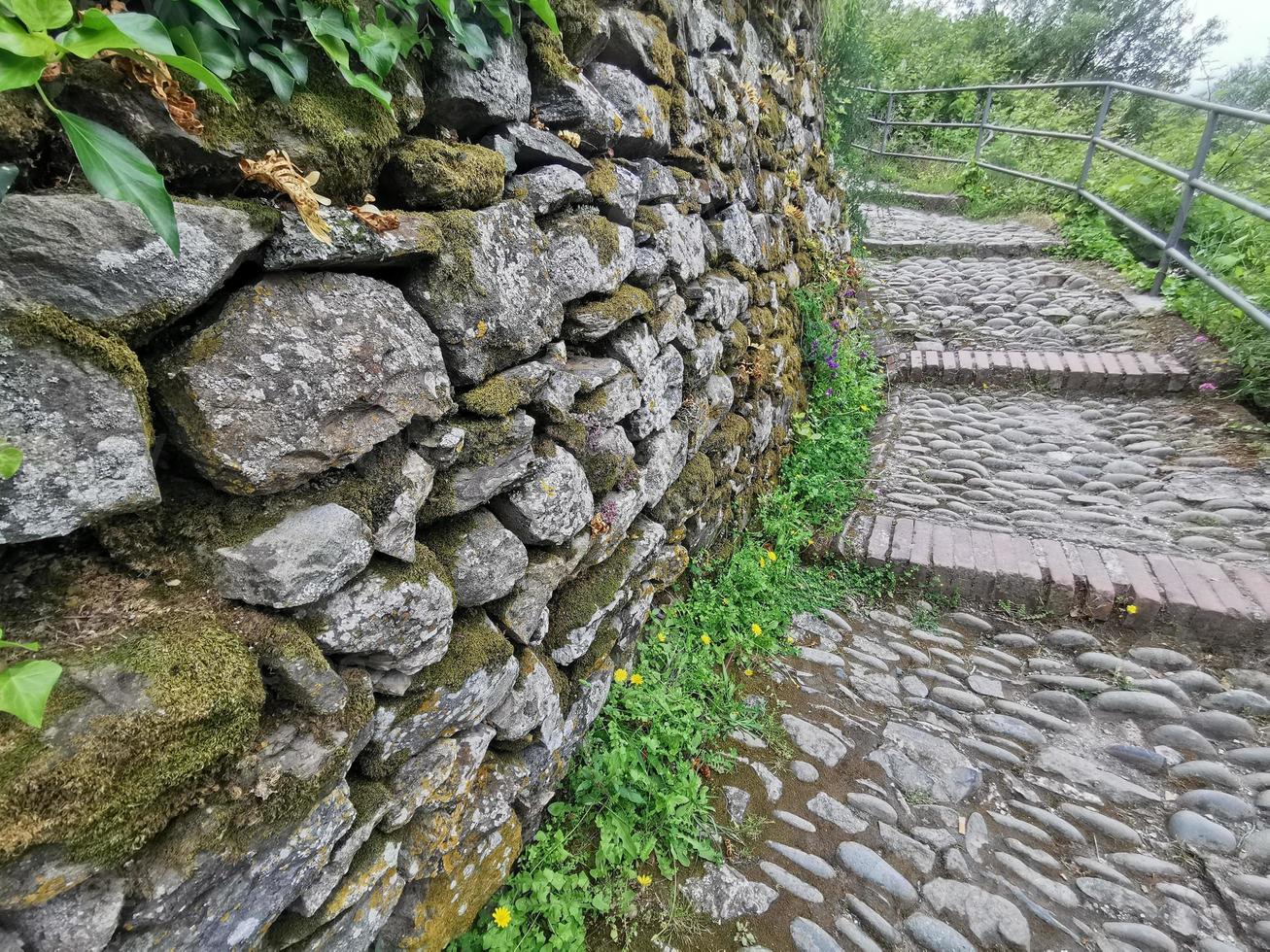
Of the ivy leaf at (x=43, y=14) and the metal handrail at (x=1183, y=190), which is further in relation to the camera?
the metal handrail at (x=1183, y=190)

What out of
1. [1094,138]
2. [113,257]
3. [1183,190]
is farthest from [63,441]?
[1094,138]

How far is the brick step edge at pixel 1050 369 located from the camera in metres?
4.18

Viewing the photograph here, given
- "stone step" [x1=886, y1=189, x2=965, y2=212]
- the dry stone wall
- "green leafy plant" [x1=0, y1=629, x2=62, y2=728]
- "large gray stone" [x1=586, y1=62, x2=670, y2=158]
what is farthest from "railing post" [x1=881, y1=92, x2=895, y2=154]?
"green leafy plant" [x1=0, y1=629, x2=62, y2=728]

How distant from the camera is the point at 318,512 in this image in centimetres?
108

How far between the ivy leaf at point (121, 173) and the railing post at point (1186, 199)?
6.00 meters

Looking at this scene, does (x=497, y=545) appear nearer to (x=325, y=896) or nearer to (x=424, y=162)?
(x=325, y=896)

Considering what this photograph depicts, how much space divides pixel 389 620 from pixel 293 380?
511 mm

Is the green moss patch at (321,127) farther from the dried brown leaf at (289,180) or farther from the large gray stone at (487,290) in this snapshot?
the large gray stone at (487,290)

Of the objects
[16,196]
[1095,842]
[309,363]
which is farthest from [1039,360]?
[16,196]

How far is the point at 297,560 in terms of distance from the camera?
3.40ft

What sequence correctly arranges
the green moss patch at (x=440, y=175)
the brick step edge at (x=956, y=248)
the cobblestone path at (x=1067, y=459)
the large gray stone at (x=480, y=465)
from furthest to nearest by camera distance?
the brick step edge at (x=956, y=248) → the cobblestone path at (x=1067, y=459) → the large gray stone at (x=480, y=465) → the green moss patch at (x=440, y=175)

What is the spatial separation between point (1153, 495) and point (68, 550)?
4.62 meters

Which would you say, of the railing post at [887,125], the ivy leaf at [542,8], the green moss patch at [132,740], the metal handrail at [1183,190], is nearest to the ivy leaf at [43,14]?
the green moss patch at [132,740]

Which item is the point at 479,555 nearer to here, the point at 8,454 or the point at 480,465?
the point at 480,465
